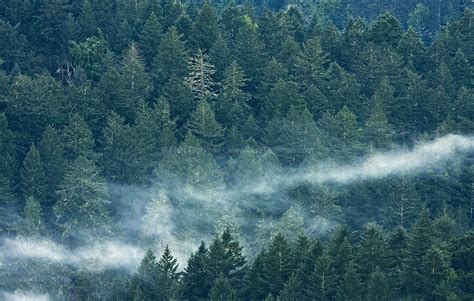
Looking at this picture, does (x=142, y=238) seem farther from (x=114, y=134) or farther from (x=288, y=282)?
(x=288, y=282)

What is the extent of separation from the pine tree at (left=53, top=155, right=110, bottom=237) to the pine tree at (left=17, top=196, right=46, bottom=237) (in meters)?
1.53

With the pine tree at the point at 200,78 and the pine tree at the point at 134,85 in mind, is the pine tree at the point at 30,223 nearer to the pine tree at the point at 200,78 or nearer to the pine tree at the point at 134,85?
the pine tree at the point at 134,85

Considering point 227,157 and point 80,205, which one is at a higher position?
point 227,157

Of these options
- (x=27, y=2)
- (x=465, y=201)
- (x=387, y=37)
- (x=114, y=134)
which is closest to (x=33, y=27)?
(x=27, y=2)

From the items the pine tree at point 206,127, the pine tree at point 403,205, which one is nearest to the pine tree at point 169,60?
the pine tree at point 206,127

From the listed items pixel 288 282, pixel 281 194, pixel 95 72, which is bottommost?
pixel 288 282

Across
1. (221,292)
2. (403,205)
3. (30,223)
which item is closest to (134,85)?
(30,223)

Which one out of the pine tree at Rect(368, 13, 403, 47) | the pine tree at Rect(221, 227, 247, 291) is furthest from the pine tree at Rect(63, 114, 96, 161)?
the pine tree at Rect(368, 13, 403, 47)

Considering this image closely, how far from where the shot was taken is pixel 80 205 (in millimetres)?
111812

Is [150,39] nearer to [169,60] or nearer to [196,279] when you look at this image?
[169,60]

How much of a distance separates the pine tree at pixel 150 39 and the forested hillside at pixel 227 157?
0.52 feet

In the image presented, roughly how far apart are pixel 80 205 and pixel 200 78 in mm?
18130

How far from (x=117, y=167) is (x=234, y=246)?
14.3 m

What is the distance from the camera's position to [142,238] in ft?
368
